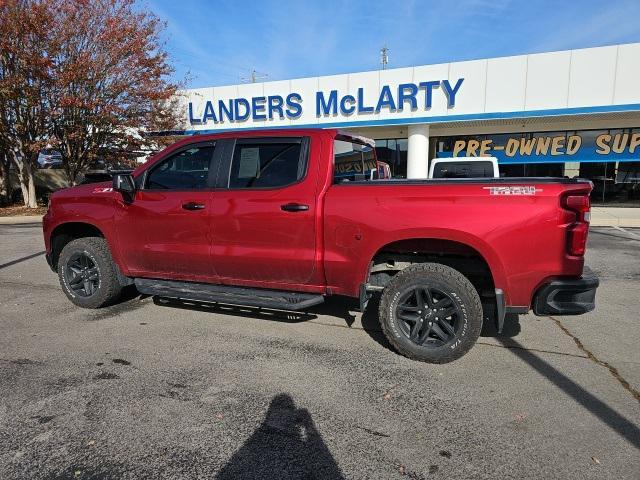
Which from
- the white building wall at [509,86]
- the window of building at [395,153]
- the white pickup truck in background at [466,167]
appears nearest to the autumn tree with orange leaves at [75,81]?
the white building wall at [509,86]

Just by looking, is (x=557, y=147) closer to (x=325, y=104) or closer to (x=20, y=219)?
(x=325, y=104)

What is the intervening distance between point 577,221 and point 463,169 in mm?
7411

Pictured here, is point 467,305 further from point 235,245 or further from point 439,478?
point 235,245

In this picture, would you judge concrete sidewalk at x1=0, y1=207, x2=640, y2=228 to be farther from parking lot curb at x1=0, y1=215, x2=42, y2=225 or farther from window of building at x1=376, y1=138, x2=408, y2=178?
window of building at x1=376, y1=138, x2=408, y2=178

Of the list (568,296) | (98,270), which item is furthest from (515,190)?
A: (98,270)

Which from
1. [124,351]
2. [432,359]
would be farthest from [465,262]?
[124,351]

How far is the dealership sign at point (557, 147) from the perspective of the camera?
16.5 meters

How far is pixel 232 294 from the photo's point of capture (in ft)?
15.0

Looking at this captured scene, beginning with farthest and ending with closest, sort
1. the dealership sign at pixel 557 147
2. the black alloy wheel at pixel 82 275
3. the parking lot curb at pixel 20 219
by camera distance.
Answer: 1. the dealership sign at pixel 557 147
2. the parking lot curb at pixel 20 219
3. the black alloy wheel at pixel 82 275

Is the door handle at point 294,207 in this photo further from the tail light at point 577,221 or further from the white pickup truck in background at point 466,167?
the white pickup truck in background at point 466,167

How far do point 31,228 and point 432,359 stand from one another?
532 inches

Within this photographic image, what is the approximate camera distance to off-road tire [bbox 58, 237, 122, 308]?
5.31 meters

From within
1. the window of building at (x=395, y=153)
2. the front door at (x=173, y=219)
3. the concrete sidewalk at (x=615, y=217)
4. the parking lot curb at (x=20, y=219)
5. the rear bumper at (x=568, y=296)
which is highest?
the window of building at (x=395, y=153)

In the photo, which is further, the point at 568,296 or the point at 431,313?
the point at 431,313
